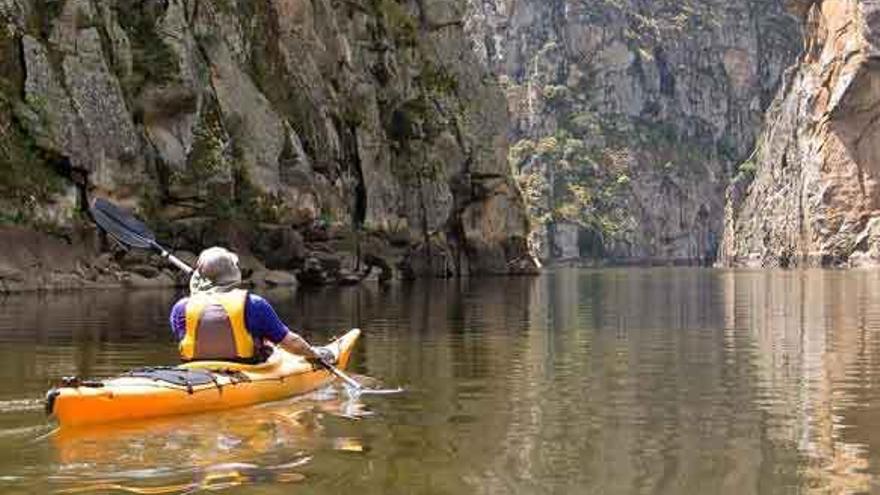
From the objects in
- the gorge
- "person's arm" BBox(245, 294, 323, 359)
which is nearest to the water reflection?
"person's arm" BBox(245, 294, 323, 359)

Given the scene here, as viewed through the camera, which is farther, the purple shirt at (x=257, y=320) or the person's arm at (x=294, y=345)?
the person's arm at (x=294, y=345)

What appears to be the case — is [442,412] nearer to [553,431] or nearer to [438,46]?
[553,431]

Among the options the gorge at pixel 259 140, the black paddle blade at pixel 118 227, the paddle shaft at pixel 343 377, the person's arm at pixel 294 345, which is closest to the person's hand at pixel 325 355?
the paddle shaft at pixel 343 377

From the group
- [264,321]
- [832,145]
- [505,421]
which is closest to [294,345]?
→ [264,321]

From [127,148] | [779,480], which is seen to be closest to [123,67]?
[127,148]

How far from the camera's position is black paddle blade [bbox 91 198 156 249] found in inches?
752

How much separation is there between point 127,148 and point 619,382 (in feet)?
114

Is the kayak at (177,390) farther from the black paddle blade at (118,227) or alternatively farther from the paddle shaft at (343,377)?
the black paddle blade at (118,227)

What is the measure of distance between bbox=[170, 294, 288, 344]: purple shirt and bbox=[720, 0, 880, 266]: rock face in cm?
11246

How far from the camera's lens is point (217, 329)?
43.8ft

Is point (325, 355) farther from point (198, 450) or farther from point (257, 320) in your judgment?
point (198, 450)

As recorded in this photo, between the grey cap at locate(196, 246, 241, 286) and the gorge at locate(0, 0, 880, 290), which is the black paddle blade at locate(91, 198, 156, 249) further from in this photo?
the gorge at locate(0, 0, 880, 290)

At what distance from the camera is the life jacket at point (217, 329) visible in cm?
1312

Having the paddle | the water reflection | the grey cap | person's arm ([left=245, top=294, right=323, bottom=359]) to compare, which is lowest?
the water reflection
